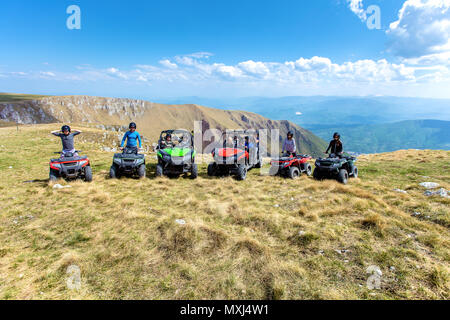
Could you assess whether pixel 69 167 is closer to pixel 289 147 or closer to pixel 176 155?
pixel 176 155

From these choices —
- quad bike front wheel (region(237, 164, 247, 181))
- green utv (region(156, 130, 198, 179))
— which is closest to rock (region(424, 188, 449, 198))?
quad bike front wheel (region(237, 164, 247, 181))

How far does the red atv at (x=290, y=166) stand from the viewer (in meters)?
11.7

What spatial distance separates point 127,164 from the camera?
1070cm

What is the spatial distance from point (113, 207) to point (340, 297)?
6.90 m

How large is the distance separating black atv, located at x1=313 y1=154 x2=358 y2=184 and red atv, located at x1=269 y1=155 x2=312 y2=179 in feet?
3.68

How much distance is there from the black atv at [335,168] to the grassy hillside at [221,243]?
1.59 meters

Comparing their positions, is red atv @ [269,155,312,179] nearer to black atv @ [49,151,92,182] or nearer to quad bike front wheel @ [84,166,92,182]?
quad bike front wheel @ [84,166,92,182]

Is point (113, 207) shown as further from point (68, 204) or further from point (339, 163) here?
point (339, 163)

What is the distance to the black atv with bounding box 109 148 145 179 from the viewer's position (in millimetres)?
10734

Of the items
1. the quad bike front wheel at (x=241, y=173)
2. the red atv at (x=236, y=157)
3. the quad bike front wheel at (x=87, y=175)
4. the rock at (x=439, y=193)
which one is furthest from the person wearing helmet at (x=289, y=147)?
the quad bike front wheel at (x=87, y=175)

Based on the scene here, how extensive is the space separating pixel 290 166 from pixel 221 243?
25.4 feet

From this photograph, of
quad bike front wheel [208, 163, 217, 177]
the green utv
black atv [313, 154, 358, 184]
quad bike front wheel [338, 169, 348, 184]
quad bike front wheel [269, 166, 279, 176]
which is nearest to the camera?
quad bike front wheel [338, 169, 348, 184]
